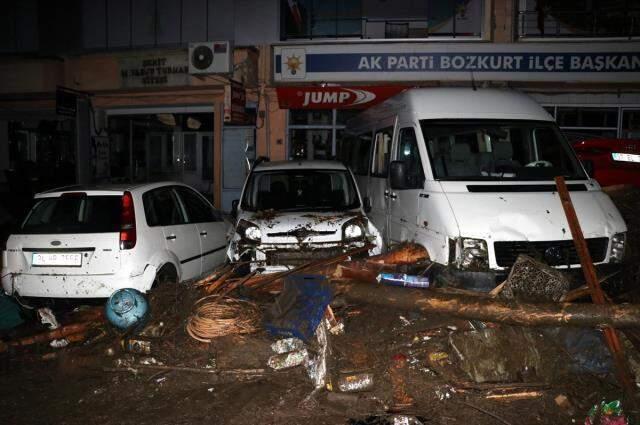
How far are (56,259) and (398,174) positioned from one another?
12.9 ft

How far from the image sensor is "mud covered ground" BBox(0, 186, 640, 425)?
3984mm

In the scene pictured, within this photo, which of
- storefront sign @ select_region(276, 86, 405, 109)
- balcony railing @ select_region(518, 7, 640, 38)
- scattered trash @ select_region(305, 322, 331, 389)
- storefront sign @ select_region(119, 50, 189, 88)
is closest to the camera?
scattered trash @ select_region(305, 322, 331, 389)

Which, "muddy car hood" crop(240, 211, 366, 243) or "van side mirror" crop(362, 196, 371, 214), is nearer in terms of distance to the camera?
"muddy car hood" crop(240, 211, 366, 243)

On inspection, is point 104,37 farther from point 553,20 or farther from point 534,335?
point 534,335

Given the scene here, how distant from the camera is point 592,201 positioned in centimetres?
531

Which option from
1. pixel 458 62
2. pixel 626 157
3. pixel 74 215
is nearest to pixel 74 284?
pixel 74 215

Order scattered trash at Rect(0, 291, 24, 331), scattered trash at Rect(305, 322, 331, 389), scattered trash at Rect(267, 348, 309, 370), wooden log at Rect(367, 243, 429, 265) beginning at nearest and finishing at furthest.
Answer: scattered trash at Rect(305, 322, 331, 389), scattered trash at Rect(267, 348, 309, 370), wooden log at Rect(367, 243, 429, 265), scattered trash at Rect(0, 291, 24, 331)

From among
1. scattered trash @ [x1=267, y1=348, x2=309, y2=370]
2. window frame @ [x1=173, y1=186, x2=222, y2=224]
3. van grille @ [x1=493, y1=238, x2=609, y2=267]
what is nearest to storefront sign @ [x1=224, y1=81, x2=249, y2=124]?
window frame @ [x1=173, y1=186, x2=222, y2=224]

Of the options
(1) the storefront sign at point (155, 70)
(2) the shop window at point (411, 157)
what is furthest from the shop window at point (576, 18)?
(1) the storefront sign at point (155, 70)

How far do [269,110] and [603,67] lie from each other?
8.60 metres

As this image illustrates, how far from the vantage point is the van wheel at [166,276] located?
5.97m

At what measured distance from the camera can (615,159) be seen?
8.74m

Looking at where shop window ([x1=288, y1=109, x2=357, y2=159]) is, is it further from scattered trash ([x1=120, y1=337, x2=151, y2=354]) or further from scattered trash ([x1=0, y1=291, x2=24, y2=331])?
scattered trash ([x1=120, y1=337, x2=151, y2=354])

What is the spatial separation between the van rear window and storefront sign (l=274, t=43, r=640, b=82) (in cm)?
878
